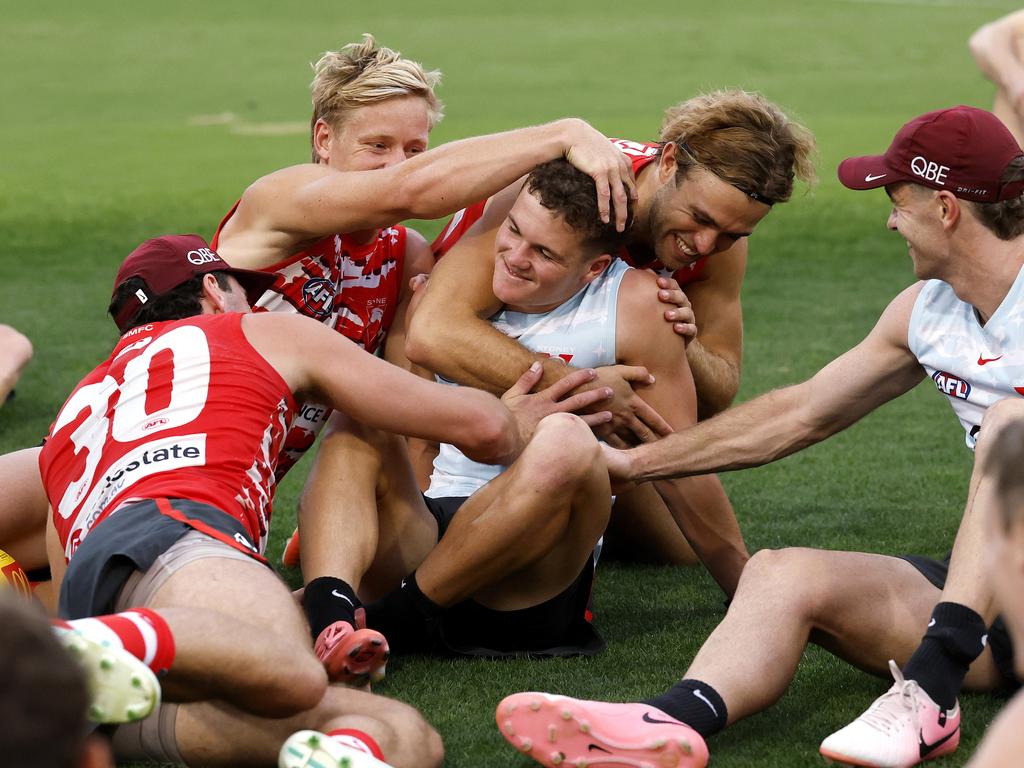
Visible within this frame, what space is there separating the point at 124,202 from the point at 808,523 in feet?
34.4

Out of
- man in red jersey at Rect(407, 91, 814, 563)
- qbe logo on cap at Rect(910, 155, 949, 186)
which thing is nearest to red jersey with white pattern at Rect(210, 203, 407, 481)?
man in red jersey at Rect(407, 91, 814, 563)

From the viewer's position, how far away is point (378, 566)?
14.3 feet

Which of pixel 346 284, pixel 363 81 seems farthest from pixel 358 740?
pixel 363 81

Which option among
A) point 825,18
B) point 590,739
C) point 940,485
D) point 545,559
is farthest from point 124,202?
point 825,18

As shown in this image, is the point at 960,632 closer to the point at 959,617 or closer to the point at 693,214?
the point at 959,617

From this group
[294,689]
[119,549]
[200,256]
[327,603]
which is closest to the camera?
[294,689]

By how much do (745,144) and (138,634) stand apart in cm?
268

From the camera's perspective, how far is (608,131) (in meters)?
17.3

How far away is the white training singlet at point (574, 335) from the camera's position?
4.61m

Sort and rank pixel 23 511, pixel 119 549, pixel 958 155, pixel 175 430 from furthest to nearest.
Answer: pixel 23 511 → pixel 958 155 → pixel 175 430 → pixel 119 549

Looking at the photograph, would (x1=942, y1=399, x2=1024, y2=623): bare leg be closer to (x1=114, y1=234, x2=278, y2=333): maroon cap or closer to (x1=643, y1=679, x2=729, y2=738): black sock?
(x1=643, y1=679, x2=729, y2=738): black sock

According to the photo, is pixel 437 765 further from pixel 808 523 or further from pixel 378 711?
pixel 808 523

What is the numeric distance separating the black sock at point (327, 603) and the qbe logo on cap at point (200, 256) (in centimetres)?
93

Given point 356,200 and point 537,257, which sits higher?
point 356,200
